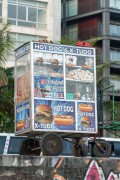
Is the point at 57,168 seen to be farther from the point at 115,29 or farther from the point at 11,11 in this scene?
the point at 115,29

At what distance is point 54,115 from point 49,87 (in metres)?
0.83

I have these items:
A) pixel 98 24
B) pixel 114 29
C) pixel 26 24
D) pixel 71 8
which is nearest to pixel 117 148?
pixel 26 24

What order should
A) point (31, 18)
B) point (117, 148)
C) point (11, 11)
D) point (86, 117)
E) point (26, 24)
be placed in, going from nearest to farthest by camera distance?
point (86, 117), point (117, 148), point (11, 11), point (26, 24), point (31, 18)

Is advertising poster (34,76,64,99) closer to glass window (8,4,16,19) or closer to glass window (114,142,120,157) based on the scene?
glass window (114,142,120,157)

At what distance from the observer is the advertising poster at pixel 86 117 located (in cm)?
1641

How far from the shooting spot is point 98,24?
52.5 metres

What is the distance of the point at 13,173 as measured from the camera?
48.6ft

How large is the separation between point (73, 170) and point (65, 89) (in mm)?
2445

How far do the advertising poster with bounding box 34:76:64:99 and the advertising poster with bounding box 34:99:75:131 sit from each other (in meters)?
0.20

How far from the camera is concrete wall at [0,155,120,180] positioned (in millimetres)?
14852

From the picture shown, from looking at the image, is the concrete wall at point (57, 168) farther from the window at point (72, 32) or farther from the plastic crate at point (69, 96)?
the window at point (72, 32)

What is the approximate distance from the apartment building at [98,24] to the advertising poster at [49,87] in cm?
3306

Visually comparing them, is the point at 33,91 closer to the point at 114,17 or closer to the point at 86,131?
the point at 86,131

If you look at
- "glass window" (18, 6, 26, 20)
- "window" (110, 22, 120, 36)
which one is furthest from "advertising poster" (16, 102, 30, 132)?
"window" (110, 22, 120, 36)
